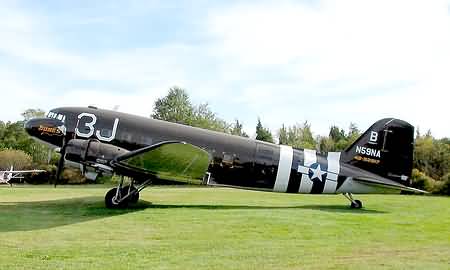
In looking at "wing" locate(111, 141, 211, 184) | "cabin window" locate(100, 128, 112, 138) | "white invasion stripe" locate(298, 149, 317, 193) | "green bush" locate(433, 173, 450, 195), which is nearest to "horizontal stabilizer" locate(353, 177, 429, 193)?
"white invasion stripe" locate(298, 149, 317, 193)

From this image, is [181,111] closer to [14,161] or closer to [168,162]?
[14,161]

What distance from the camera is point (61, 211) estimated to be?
1458cm

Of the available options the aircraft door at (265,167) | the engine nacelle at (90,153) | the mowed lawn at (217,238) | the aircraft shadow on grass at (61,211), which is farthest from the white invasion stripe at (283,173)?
the engine nacelle at (90,153)

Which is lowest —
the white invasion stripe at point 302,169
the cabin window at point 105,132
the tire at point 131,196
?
the tire at point 131,196

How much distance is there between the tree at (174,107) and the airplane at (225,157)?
152 ft

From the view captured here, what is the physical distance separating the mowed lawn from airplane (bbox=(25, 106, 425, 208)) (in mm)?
1196

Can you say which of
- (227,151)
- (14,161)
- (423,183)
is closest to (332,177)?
(227,151)

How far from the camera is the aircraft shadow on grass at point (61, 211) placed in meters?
11.8

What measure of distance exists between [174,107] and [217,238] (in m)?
55.7

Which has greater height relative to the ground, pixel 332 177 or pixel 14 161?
pixel 332 177

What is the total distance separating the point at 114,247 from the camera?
29.6ft

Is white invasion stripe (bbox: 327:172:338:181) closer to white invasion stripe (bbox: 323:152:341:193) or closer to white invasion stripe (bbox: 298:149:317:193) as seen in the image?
white invasion stripe (bbox: 323:152:341:193)

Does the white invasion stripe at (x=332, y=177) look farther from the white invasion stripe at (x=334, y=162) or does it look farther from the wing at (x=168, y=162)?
the wing at (x=168, y=162)

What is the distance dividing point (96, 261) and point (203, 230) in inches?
156
